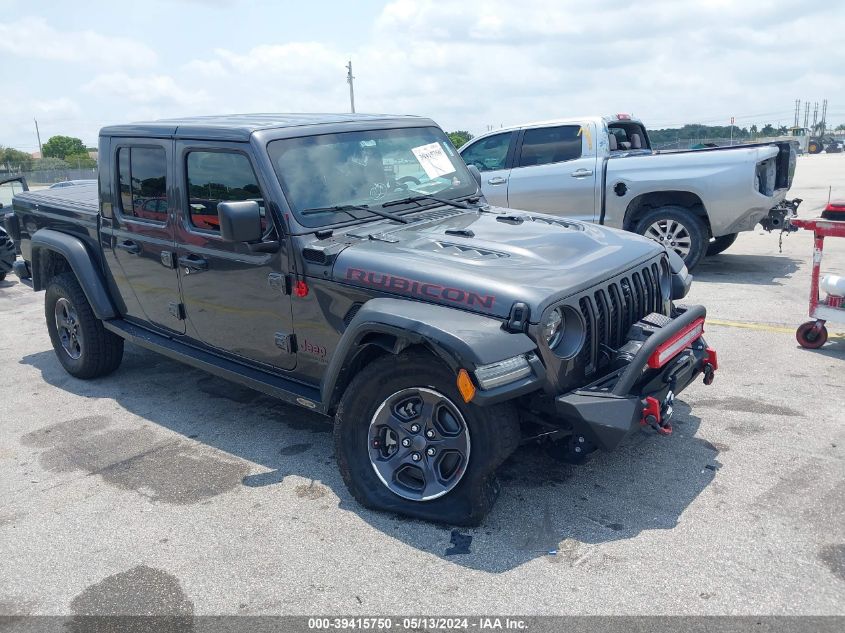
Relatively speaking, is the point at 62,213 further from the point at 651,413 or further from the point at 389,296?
the point at 651,413

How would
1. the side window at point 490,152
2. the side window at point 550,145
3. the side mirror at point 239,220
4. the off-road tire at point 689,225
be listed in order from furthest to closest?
the side window at point 490,152 < the side window at point 550,145 < the off-road tire at point 689,225 < the side mirror at point 239,220

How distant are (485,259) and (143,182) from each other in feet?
8.54

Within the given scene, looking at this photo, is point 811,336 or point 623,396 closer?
point 623,396

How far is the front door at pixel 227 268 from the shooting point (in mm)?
4102

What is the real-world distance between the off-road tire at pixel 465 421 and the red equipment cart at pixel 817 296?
3493mm

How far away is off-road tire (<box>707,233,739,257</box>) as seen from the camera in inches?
379

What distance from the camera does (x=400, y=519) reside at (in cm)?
361

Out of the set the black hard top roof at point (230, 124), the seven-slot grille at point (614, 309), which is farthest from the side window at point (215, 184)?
the seven-slot grille at point (614, 309)

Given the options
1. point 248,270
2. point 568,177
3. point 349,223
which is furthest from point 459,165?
point 568,177

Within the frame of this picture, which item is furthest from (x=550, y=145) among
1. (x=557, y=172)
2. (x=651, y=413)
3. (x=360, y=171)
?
(x=651, y=413)

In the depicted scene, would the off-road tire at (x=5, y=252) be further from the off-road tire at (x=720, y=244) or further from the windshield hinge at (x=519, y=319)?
the off-road tire at (x=720, y=244)

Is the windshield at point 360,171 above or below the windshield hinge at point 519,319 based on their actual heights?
above

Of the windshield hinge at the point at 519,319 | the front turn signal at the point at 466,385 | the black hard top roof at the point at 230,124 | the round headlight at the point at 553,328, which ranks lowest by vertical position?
the front turn signal at the point at 466,385

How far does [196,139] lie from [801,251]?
8835 millimetres
